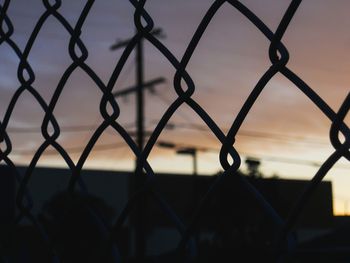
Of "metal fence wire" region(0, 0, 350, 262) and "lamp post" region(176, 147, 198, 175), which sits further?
"lamp post" region(176, 147, 198, 175)

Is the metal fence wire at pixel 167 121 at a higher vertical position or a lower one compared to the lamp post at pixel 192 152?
lower

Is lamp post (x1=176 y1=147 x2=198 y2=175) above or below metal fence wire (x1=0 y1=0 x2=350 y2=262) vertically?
above

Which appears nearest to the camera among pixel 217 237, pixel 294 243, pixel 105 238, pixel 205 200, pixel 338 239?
pixel 294 243

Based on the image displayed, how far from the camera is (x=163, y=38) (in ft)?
66.6

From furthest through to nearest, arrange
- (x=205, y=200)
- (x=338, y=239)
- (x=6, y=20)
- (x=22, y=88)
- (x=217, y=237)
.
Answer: (x=217, y=237), (x=338, y=239), (x=6, y=20), (x=22, y=88), (x=205, y=200)

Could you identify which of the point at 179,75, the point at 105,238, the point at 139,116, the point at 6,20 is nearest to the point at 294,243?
the point at 179,75

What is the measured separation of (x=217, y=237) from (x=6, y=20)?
61.6 feet

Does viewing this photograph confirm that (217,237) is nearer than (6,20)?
No

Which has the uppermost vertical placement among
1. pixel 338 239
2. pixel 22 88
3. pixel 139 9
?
pixel 338 239

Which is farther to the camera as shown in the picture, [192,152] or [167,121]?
[192,152]

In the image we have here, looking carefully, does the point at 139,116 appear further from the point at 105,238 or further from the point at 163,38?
the point at 105,238

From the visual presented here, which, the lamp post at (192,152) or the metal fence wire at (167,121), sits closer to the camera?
the metal fence wire at (167,121)

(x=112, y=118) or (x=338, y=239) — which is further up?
(x=338, y=239)

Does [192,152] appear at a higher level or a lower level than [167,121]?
higher
